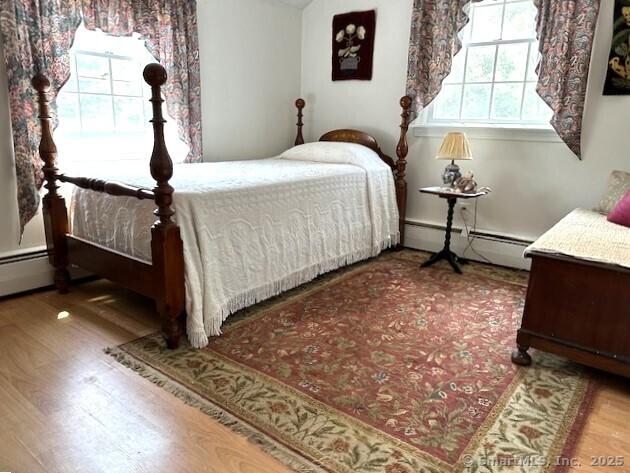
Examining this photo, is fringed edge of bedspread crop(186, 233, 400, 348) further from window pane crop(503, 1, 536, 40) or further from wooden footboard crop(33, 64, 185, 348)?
window pane crop(503, 1, 536, 40)

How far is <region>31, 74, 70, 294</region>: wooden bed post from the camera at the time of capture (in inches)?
101

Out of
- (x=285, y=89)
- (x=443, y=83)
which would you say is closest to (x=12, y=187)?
(x=285, y=89)

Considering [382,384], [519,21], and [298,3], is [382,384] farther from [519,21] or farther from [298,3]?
[298,3]

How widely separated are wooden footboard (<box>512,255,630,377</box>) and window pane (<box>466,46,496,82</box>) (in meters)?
2.08

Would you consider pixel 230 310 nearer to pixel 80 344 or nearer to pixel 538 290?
pixel 80 344

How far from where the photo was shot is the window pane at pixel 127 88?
3172 millimetres

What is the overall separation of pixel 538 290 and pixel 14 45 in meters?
3.02

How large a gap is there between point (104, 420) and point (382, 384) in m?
1.10

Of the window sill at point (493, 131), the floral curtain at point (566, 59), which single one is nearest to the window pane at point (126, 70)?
the window sill at point (493, 131)

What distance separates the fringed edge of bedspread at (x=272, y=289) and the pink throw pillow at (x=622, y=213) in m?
1.64

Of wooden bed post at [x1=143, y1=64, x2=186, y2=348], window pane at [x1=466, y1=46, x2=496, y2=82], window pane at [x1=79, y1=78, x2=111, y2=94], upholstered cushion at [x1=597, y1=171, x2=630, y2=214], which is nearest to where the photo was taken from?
wooden bed post at [x1=143, y1=64, x2=186, y2=348]

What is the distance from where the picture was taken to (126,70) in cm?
321

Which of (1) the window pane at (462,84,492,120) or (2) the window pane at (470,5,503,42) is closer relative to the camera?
(2) the window pane at (470,5,503,42)

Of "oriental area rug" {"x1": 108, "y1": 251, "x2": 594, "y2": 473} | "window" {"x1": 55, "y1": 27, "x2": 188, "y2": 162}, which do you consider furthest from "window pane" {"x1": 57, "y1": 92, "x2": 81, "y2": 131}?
"oriental area rug" {"x1": 108, "y1": 251, "x2": 594, "y2": 473}
